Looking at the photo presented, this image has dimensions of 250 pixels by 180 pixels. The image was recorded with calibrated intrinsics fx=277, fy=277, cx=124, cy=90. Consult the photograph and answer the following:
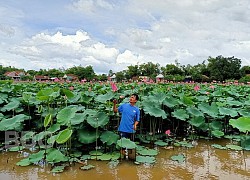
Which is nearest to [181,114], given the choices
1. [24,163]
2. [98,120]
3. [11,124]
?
[98,120]

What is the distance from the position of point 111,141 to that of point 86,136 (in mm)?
500

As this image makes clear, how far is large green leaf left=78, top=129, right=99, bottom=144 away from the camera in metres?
5.22

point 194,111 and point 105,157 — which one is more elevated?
point 194,111

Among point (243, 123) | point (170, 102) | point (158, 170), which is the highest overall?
point (170, 102)

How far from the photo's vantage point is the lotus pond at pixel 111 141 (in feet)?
15.1

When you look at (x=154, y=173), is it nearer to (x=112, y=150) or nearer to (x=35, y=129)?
(x=112, y=150)

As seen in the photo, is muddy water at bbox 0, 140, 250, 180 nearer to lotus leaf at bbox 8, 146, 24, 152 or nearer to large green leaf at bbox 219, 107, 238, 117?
lotus leaf at bbox 8, 146, 24, 152

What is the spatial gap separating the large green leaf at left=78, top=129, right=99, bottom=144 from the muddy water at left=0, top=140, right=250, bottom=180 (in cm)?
40

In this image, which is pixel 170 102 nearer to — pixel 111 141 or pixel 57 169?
pixel 111 141

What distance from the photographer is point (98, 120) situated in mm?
5266

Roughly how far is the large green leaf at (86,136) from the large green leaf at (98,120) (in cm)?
25

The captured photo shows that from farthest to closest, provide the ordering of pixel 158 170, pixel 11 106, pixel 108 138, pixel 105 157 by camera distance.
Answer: pixel 11 106, pixel 108 138, pixel 105 157, pixel 158 170

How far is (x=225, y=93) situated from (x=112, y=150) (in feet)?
18.0

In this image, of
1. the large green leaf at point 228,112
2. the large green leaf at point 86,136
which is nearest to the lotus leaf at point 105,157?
the large green leaf at point 86,136
